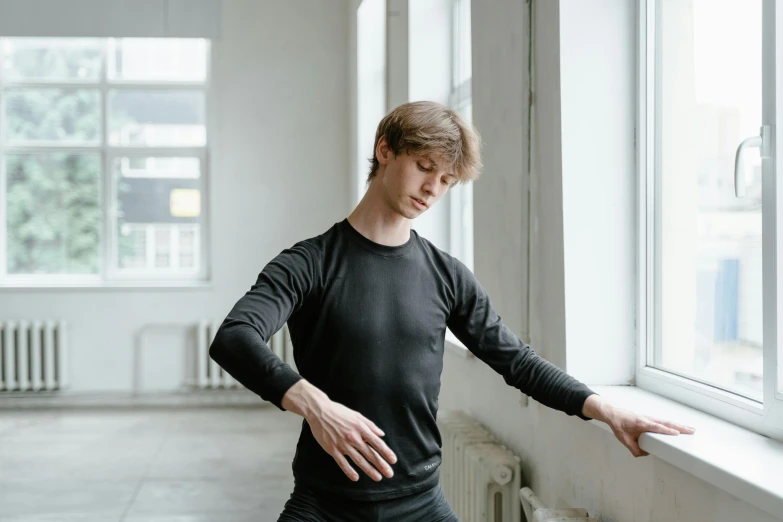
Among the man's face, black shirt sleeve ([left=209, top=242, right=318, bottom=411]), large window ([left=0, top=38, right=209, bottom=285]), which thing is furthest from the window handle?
large window ([left=0, top=38, right=209, bottom=285])

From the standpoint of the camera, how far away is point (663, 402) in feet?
6.66

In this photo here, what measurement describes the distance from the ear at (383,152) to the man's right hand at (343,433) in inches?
21.9

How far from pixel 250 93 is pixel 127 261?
71.5 inches

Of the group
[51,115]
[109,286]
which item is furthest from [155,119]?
A: [109,286]

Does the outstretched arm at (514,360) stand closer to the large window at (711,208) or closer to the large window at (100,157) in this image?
the large window at (711,208)

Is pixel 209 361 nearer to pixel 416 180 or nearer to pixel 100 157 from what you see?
pixel 100 157

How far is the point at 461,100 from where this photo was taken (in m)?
4.15

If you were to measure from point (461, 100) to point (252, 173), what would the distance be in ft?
10.4

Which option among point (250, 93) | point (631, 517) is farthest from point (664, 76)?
point (250, 93)

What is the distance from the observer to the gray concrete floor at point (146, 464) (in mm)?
Result: 3988

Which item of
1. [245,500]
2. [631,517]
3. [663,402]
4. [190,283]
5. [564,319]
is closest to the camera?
[631,517]

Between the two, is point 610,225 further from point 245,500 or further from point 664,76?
point 245,500

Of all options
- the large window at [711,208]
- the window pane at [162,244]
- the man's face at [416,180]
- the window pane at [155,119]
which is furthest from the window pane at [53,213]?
the man's face at [416,180]

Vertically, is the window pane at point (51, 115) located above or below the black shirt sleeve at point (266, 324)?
above
